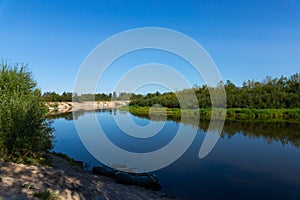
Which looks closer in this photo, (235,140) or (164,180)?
(164,180)

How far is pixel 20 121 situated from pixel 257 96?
52799 millimetres

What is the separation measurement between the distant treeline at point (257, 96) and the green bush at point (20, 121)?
50161 mm

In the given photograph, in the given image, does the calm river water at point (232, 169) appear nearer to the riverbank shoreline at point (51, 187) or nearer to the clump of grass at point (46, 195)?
the riverbank shoreline at point (51, 187)

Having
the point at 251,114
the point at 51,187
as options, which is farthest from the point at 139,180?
the point at 251,114

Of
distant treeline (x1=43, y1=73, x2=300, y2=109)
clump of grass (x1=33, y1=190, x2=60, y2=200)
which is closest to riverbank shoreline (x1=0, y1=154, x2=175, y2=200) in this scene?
clump of grass (x1=33, y1=190, x2=60, y2=200)

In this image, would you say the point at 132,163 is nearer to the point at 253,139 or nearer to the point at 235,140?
the point at 235,140

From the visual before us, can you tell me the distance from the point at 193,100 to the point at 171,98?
12777mm

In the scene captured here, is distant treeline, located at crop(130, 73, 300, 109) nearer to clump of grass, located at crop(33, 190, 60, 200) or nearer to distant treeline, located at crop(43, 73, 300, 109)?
distant treeline, located at crop(43, 73, 300, 109)

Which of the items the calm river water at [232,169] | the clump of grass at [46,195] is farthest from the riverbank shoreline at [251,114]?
the clump of grass at [46,195]

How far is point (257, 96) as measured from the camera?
5506 centimetres

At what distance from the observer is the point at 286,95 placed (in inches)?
2064

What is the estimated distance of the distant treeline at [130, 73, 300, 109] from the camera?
173 feet

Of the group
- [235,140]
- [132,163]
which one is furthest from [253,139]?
[132,163]

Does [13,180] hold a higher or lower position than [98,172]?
higher
